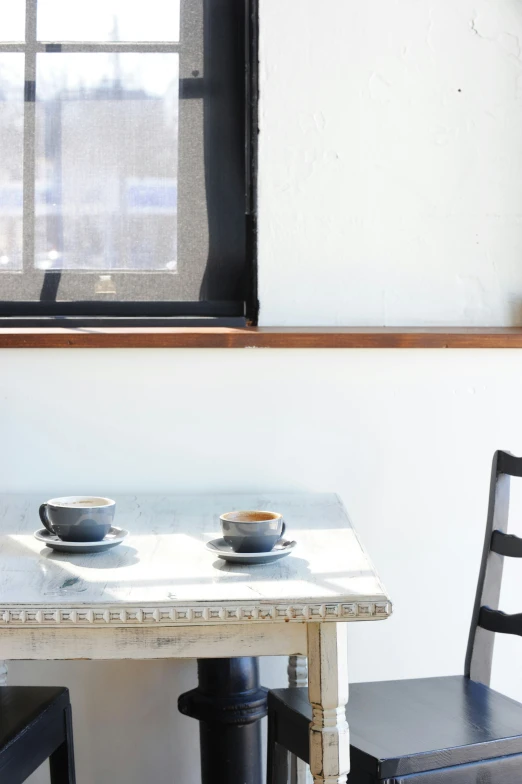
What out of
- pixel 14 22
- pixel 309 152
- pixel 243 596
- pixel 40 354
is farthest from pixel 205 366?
pixel 14 22

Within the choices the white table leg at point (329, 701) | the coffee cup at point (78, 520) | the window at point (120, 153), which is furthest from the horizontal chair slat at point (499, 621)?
the window at point (120, 153)

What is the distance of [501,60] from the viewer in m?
2.05

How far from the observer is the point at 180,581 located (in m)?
1.30

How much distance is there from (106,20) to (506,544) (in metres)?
1.46

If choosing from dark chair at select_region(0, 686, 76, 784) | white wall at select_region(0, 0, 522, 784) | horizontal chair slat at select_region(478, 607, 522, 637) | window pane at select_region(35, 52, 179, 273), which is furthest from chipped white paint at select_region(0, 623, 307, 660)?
window pane at select_region(35, 52, 179, 273)

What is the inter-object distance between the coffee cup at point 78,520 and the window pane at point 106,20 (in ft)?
3.92

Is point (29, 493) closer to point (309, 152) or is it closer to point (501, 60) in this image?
point (309, 152)

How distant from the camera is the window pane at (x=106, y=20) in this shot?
2088 millimetres

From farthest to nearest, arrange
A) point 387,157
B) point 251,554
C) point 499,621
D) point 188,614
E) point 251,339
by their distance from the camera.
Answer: point 387,157 < point 251,339 < point 499,621 < point 251,554 < point 188,614

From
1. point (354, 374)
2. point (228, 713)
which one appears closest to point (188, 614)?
point (228, 713)

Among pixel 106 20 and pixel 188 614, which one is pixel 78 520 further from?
pixel 106 20

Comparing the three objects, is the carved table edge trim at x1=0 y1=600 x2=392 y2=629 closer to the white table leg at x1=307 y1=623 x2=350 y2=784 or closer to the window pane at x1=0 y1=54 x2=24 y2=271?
the white table leg at x1=307 y1=623 x2=350 y2=784

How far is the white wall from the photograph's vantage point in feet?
6.40

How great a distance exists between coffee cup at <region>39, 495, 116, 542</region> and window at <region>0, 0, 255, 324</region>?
30.3 inches
